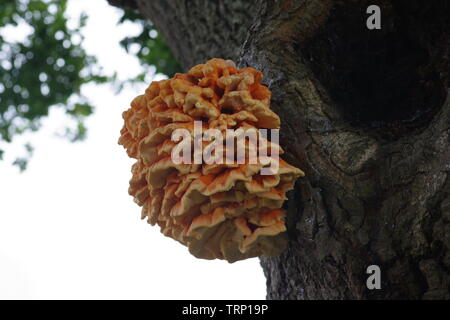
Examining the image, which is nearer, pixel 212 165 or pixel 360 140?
pixel 212 165

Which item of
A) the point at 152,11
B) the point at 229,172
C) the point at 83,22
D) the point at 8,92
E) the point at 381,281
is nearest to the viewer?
the point at 229,172

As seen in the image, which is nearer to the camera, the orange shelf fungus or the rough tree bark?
the orange shelf fungus

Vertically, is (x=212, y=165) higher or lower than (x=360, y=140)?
lower

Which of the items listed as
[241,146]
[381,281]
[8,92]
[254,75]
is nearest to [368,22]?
[254,75]

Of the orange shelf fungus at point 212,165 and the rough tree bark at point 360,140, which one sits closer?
the orange shelf fungus at point 212,165

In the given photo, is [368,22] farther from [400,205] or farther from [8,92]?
[8,92]
